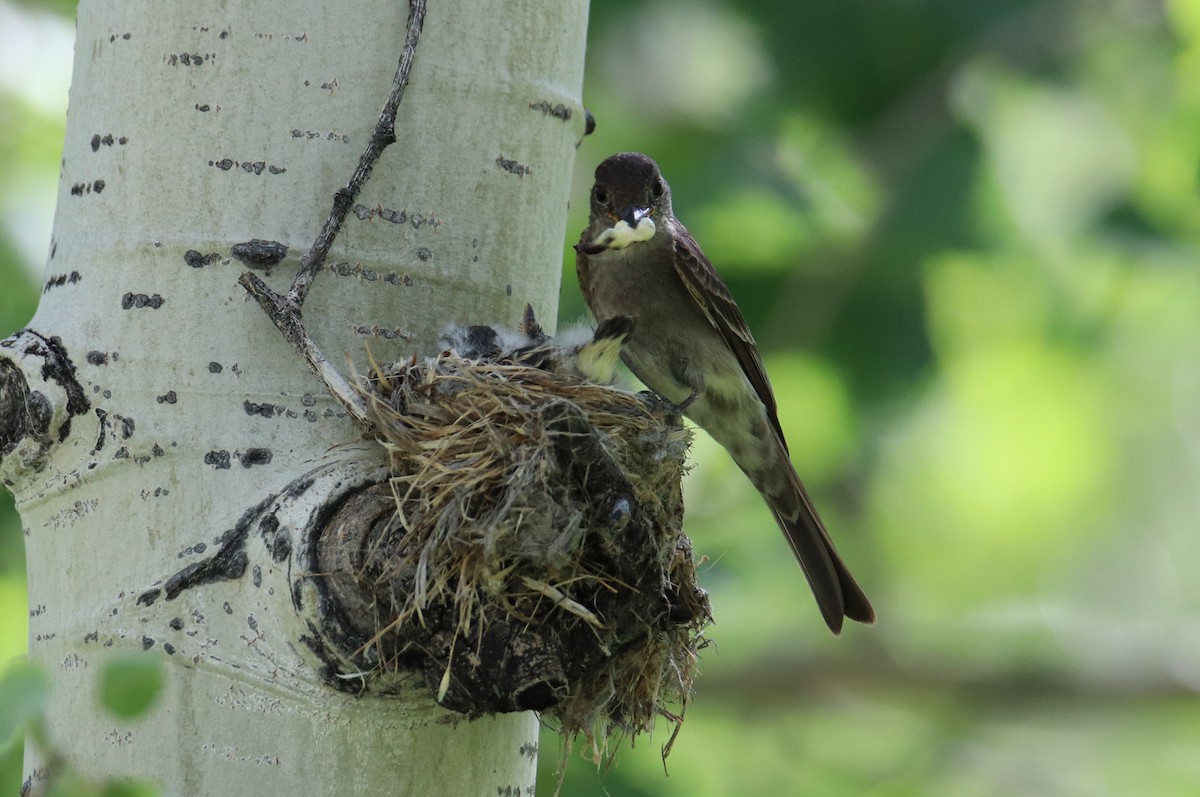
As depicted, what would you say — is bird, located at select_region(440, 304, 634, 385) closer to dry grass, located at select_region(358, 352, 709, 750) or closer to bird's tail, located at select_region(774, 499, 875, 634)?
dry grass, located at select_region(358, 352, 709, 750)

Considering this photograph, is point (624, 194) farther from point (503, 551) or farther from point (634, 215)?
point (503, 551)

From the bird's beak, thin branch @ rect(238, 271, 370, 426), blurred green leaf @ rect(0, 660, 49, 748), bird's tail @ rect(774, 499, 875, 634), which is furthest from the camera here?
bird's tail @ rect(774, 499, 875, 634)

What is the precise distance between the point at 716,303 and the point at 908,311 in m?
1.37

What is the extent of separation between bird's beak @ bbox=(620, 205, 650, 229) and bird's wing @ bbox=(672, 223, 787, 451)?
0.42 ft

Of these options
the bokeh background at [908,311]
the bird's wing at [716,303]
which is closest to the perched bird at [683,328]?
the bird's wing at [716,303]

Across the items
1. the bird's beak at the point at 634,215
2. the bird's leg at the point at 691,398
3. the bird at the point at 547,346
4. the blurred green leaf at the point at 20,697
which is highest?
the bird's beak at the point at 634,215

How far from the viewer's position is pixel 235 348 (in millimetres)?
2242

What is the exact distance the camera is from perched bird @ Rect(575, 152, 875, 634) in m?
3.89

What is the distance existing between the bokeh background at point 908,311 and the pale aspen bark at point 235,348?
1704 mm

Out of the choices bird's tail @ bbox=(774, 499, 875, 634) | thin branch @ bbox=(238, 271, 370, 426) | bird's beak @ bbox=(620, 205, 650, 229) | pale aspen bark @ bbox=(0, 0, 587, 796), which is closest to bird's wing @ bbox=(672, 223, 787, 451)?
bird's beak @ bbox=(620, 205, 650, 229)

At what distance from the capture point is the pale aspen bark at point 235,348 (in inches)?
82.1

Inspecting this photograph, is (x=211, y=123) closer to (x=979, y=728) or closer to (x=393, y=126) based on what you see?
(x=393, y=126)

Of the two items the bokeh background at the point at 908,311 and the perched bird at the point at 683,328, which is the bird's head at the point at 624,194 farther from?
the bokeh background at the point at 908,311

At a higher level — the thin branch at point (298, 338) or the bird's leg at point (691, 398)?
the bird's leg at point (691, 398)
